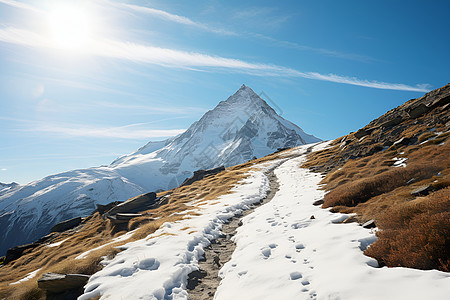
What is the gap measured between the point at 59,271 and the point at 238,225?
11.3 meters

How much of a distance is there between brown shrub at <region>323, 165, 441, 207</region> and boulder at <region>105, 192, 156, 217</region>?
28.7 m

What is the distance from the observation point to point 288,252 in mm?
9352

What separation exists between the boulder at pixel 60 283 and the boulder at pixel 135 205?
2352 cm

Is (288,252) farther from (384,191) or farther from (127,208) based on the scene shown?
(127,208)

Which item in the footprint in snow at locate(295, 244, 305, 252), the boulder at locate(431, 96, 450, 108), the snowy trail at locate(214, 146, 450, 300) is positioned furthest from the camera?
the boulder at locate(431, 96, 450, 108)

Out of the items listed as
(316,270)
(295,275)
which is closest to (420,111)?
(316,270)

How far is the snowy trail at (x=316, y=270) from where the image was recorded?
5137mm

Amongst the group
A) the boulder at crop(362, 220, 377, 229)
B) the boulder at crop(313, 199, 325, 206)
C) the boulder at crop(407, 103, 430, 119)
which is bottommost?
the boulder at crop(313, 199, 325, 206)

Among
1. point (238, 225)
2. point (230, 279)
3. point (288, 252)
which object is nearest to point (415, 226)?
point (288, 252)

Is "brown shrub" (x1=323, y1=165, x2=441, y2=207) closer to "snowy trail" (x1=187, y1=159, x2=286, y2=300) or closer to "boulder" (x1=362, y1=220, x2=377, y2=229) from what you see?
"boulder" (x1=362, y1=220, x2=377, y2=229)

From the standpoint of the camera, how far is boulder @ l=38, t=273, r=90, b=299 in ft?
32.1

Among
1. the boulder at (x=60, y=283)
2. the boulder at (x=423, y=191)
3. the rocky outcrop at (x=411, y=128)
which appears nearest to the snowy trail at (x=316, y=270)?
the boulder at (x=423, y=191)

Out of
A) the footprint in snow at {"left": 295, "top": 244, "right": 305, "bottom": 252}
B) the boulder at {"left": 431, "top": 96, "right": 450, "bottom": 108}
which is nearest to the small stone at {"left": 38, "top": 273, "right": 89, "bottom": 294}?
the footprint in snow at {"left": 295, "top": 244, "right": 305, "bottom": 252}

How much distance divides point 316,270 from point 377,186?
10.4 metres
